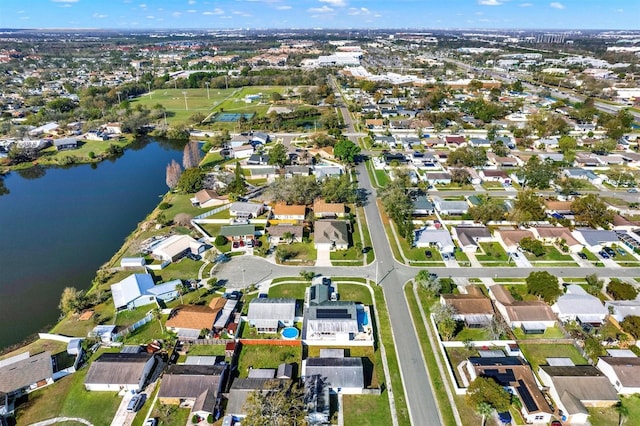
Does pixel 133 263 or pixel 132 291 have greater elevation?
pixel 133 263

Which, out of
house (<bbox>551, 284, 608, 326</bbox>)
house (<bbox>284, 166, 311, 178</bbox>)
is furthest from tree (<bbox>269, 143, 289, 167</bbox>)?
house (<bbox>551, 284, 608, 326</bbox>)

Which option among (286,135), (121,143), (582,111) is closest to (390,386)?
(286,135)

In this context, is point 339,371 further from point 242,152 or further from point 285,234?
point 242,152

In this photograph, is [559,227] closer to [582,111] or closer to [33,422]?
[33,422]

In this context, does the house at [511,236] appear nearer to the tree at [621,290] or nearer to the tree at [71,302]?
the tree at [621,290]

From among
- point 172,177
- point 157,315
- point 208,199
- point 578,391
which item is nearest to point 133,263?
point 157,315

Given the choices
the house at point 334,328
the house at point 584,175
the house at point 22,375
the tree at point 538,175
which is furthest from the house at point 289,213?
the house at point 584,175
